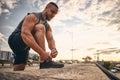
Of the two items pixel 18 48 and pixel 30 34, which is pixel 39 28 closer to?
pixel 30 34

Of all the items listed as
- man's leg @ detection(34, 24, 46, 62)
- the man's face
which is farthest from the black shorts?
the man's face

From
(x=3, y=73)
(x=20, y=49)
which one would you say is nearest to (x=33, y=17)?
(x=20, y=49)

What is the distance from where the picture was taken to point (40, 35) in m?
3.58

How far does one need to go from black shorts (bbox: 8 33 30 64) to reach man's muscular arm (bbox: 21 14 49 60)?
310 millimetres

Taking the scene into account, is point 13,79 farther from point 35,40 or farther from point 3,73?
point 35,40

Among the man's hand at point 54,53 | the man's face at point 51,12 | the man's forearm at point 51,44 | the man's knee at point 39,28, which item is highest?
the man's face at point 51,12

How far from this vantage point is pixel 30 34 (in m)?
3.56

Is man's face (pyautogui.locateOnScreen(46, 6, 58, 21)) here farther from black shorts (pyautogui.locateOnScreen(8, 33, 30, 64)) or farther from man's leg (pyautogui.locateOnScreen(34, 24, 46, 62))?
black shorts (pyautogui.locateOnScreen(8, 33, 30, 64))

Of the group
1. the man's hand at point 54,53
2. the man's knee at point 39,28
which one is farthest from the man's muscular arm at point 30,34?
the man's hand at point 54,53

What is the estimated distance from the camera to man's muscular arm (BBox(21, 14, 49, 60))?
350 cm

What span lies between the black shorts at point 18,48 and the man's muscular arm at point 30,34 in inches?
12.2

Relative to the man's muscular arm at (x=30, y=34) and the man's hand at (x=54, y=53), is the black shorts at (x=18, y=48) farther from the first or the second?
the man's hand at (x=54, y=53)

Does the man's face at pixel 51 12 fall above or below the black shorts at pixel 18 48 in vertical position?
above

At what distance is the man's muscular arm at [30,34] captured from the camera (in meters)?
3.50
